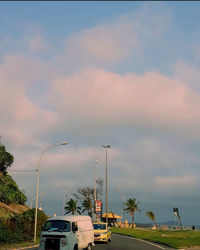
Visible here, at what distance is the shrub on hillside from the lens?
56500 mm

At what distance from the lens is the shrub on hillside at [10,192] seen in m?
56.5

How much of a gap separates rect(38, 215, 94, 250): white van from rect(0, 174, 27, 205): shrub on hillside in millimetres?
39233

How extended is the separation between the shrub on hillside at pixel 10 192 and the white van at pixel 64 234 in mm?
39233

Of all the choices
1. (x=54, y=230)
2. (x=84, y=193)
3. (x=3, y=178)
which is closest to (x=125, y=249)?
(x=54, y=230)

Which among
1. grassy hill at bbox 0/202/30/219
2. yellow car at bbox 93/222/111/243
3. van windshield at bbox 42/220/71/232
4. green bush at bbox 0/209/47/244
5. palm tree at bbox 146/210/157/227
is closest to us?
van windshield at bbox 42/220/71/232

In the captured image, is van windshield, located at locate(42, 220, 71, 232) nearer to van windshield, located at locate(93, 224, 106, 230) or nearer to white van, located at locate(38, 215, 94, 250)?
white van, located at locate(38, 215, 94, 250)

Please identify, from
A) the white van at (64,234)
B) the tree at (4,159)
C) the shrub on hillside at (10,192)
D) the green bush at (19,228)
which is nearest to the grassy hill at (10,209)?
the shrub on hillside at (10,192)

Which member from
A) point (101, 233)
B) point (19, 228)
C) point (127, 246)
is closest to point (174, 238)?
point (101, 233)

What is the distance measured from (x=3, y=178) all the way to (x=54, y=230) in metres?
42.8

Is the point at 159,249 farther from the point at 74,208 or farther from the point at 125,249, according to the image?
the point at 74,208

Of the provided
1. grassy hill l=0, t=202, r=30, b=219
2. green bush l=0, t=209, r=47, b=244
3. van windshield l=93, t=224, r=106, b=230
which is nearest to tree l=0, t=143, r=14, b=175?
grassy hill l=0, t=202, r=30, b=219

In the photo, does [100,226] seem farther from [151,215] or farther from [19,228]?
[151,215]

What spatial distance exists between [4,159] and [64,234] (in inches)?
1718

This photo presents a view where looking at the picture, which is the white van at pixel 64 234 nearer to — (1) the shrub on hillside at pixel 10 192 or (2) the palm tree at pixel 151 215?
(1) the shrub on hillside at pixel 10 192
